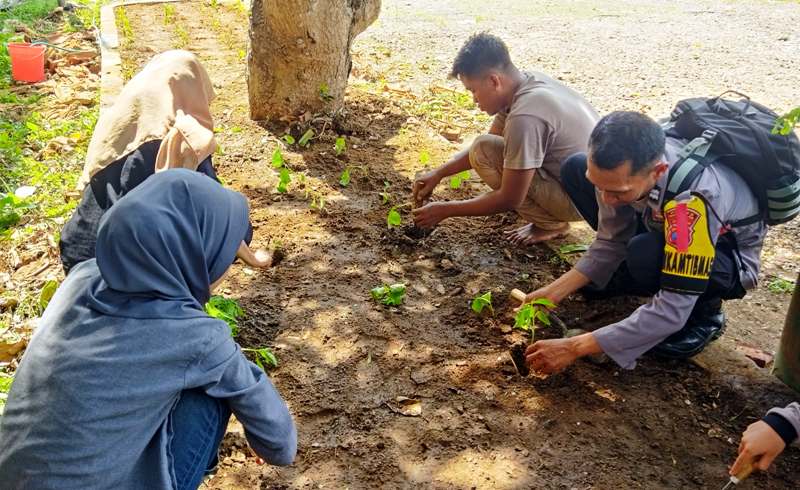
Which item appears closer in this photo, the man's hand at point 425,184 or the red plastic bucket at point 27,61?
the man's hand at point 425,184

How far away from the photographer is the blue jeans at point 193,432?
5.93ft

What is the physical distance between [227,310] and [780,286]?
9.44 feet

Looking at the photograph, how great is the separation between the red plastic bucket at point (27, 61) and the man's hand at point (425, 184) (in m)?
4.86

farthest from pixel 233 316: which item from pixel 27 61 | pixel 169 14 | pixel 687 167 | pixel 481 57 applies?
pixel 169 14

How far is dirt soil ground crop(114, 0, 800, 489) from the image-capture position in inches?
91.3

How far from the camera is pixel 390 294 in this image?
10.2ft

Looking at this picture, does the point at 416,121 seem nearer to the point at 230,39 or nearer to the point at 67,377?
the point at 230,39

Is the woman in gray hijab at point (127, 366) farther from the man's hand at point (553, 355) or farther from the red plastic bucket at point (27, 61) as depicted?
the red plastic bucket at point (27, 61)

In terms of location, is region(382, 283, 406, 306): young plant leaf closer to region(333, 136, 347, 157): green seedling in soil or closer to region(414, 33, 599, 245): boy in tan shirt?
region(414, 33, 599, 245): boy in tan shirt

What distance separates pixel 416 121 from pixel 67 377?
4.02 m

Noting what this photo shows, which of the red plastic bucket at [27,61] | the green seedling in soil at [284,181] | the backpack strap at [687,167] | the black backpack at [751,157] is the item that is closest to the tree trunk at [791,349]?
the black backpack at [751,157]

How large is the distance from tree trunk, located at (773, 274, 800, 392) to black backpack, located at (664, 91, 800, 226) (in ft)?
1.11

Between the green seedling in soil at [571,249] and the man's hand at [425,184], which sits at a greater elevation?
the man's hand at [425,184]

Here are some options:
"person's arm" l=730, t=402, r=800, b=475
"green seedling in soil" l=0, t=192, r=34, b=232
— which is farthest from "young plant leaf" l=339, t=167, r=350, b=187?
"person's arm" l=730, t=402, r=800, b=475
